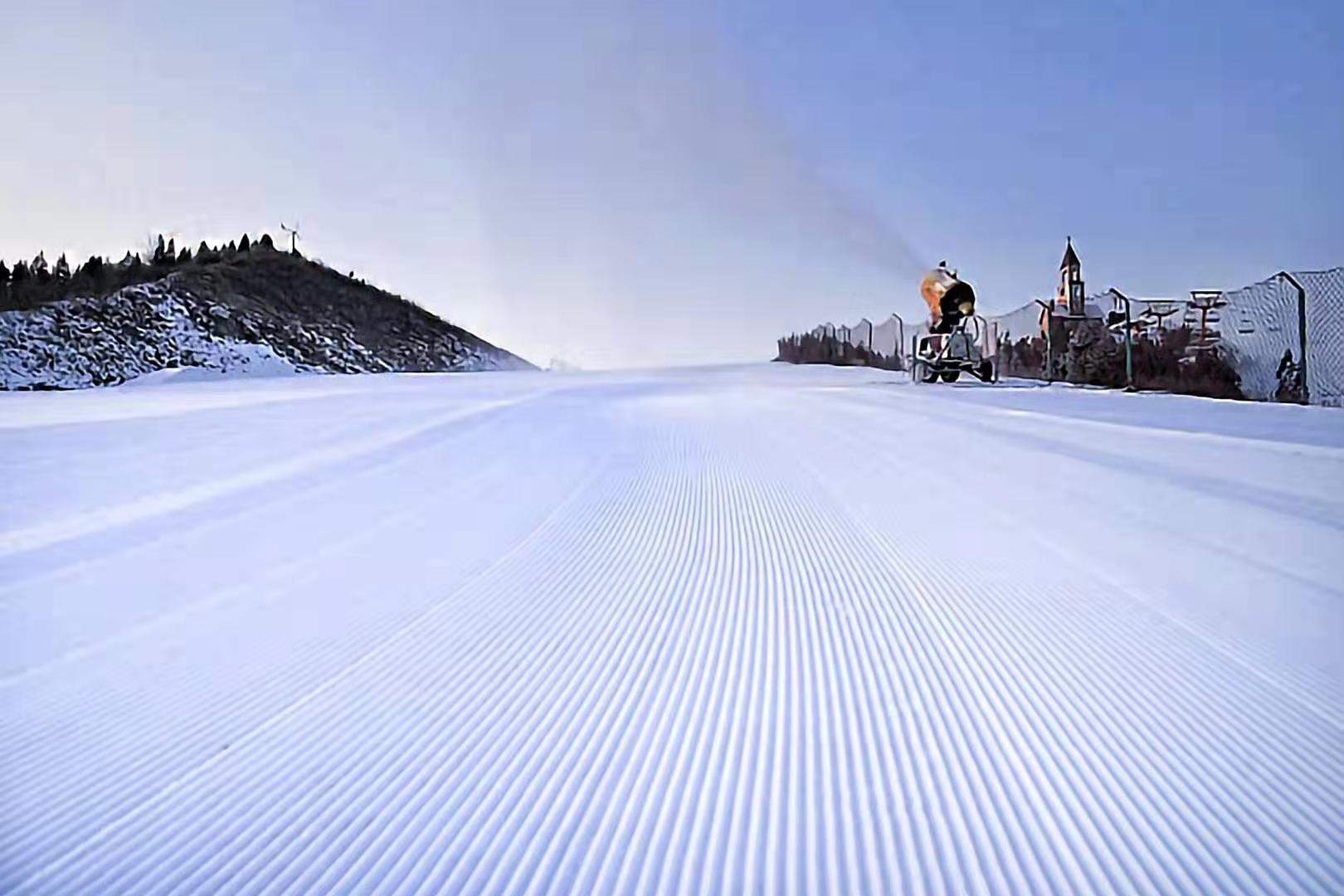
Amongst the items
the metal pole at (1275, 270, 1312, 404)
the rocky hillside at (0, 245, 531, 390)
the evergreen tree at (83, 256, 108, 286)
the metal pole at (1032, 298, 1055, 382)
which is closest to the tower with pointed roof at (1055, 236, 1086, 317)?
the metal pole at (1032, 298, 1055, 382)

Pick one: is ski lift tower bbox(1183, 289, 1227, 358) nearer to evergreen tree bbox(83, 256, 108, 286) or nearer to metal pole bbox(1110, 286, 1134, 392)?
metal pole bbox(1110, 286, 1134, 392)

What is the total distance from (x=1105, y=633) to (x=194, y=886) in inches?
65.8

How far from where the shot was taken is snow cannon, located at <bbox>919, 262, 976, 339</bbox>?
1296 cm

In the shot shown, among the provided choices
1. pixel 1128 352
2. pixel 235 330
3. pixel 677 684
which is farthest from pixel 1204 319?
pixel 235 330

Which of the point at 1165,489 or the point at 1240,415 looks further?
the point at 1240,415

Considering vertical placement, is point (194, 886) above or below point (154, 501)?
below

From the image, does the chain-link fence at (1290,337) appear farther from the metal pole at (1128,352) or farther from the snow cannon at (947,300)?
the snow cannon at (947,300)

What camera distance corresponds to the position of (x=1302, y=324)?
25.6 ft

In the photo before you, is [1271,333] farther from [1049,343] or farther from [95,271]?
[95,271]

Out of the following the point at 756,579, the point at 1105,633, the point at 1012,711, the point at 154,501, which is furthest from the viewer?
the point at 154,501

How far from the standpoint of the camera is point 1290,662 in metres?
1.67

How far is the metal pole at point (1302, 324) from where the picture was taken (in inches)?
304

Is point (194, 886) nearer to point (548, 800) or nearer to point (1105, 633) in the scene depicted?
point (548, 800)

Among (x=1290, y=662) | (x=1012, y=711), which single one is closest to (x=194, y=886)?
(x=1012, y=711)
